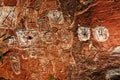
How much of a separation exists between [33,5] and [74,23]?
1.90 feet

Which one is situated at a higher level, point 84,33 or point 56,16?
point 56,16

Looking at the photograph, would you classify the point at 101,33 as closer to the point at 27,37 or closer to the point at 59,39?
the point at 59,39

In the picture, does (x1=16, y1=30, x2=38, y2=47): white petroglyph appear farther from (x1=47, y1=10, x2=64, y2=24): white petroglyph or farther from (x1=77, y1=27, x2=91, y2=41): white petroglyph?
(x1=77, y1=27, x2=91, y2=41): white petroglyph

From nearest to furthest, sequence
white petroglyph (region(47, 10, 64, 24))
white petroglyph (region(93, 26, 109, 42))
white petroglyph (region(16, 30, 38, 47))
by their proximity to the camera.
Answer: white petroglyph (region(93, 26, 109, 42)), white petroglyph (region(47, 10, 64, 24)), white petroglyph (region(16, 30, 38, 47))

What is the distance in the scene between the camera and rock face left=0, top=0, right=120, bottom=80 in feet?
12.4

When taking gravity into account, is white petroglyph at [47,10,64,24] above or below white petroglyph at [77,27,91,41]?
above

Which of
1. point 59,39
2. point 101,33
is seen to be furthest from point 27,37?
point 101,33

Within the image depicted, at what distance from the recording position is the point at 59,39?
3939 millimetres

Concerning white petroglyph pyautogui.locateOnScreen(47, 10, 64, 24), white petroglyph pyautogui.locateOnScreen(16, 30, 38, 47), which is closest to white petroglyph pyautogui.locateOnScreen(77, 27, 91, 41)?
white petroglyph pyautogui.locateOnScreen(47, 10, 64, 24)

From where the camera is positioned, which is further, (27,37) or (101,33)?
(27,37)

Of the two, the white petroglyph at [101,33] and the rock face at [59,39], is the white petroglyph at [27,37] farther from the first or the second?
the white petroglyph at [101,33]

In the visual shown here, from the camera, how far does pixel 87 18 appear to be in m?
3.82

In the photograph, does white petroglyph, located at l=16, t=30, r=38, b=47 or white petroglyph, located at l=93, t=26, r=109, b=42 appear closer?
white petroglyph, located at l=93, t=26, r=109, b=42

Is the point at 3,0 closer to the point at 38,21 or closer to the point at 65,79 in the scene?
the point at 38,21
